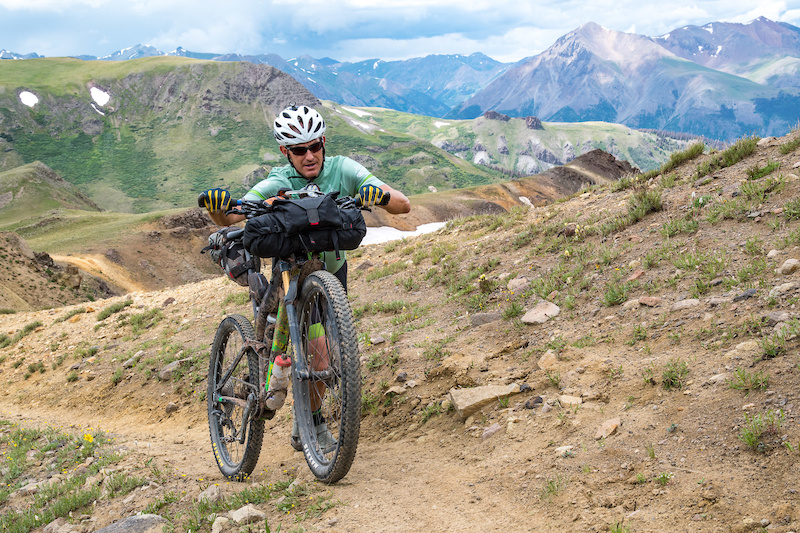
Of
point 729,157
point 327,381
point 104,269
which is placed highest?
point 104,269

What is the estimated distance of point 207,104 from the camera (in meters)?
172

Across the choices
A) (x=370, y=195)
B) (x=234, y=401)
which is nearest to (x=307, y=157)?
(x=370, y=195)

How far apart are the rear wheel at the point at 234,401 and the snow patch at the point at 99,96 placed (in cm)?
19595

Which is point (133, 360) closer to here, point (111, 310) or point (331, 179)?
point (111, 310)

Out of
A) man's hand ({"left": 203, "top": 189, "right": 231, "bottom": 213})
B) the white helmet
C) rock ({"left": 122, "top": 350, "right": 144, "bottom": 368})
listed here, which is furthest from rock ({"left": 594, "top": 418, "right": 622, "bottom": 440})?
rock ({"left": 122, "top": 350, "right": 144, "bottom": 368})

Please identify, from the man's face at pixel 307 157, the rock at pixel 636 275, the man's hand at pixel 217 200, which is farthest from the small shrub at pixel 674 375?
the man's hand at pixel 217 200

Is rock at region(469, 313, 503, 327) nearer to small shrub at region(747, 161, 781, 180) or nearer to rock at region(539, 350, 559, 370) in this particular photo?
rock at region(539, 350, 559, 370)

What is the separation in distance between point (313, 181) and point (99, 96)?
199957 millimetres

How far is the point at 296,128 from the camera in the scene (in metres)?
4.60

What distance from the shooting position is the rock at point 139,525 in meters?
3.75

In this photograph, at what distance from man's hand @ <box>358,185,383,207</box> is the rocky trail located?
2.32 meters

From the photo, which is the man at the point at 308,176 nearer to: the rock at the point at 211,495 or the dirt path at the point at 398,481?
the dirt path at the point at 398,481

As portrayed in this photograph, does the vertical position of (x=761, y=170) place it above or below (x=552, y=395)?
above

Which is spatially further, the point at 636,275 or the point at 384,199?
the point at 636,275
